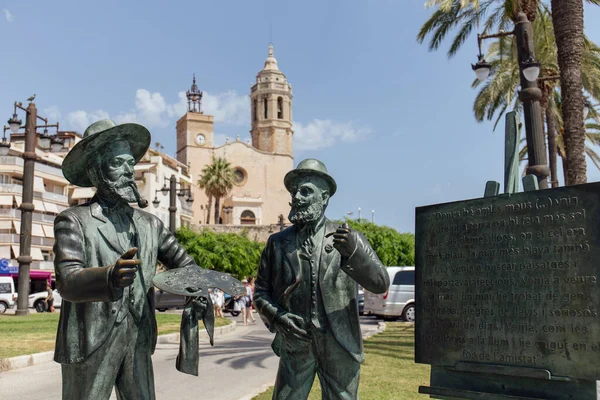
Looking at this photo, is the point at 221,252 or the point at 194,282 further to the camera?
the point at 221,252

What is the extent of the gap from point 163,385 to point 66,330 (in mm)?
5917

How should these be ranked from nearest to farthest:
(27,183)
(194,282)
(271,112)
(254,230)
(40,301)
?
(194,282)
(27,183)
(40,301)
(254,230)
(271,112)

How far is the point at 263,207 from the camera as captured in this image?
78562 mm

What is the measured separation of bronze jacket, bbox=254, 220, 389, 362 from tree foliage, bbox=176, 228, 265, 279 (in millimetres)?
38859

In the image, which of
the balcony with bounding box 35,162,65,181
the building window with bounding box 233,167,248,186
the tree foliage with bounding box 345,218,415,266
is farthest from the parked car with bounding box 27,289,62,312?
the building window with bounding box 233,167,248,186

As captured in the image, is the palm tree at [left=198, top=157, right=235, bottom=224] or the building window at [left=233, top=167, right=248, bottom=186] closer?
the palm tree at [left=198, top=157, right=235, bottom=224]

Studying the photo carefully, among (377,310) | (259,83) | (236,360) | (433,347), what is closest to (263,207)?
(259,83)

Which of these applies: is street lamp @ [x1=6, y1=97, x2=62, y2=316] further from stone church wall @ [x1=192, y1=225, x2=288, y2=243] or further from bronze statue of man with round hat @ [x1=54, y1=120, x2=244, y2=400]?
stone church wall @ [x1=192, y1=225, x2=288, y2=243]

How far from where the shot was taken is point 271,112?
87.4 meters

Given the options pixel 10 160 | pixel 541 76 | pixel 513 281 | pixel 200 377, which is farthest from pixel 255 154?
pixel 513 281

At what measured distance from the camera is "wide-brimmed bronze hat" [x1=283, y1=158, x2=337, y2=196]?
13.3 feet

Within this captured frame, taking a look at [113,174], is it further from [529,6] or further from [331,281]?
[529,6]

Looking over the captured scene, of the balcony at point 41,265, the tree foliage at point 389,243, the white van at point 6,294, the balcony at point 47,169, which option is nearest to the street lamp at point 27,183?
the white van at point 6,294

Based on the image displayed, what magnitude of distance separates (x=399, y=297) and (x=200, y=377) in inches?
472
